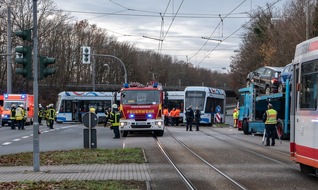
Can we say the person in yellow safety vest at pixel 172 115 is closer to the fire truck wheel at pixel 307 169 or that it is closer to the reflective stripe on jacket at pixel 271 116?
the reflective stripe on jacket at pixel 271 116

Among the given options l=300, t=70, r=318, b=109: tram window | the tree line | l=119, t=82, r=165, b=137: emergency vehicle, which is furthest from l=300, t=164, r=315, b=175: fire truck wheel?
the tree line

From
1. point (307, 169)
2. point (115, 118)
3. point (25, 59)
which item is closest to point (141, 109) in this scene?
point (115, 118)

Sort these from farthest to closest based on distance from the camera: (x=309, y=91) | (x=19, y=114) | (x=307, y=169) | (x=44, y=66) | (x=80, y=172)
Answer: (x=19, y=114), (x=44, y=66), (x=80, y=172), (x=307, y=169), (x=309, y=91)

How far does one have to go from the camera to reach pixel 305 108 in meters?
12.2

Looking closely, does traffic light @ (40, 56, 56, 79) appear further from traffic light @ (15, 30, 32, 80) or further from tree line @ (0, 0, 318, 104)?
tree line @ (0, 0, 318, 104)

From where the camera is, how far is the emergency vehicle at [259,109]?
25.3 metres

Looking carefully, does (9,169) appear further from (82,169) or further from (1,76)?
(1,76)

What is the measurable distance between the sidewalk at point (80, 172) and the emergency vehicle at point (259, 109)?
1213cm

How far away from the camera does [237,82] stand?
7244cm

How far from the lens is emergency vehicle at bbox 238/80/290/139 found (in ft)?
83.1

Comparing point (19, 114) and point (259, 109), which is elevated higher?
point (259, 109)

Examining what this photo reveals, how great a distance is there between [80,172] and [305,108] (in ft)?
→ 19.2

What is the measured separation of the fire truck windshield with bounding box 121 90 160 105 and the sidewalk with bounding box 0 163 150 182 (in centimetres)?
1273

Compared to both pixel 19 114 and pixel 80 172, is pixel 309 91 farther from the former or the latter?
pixel 19 114
